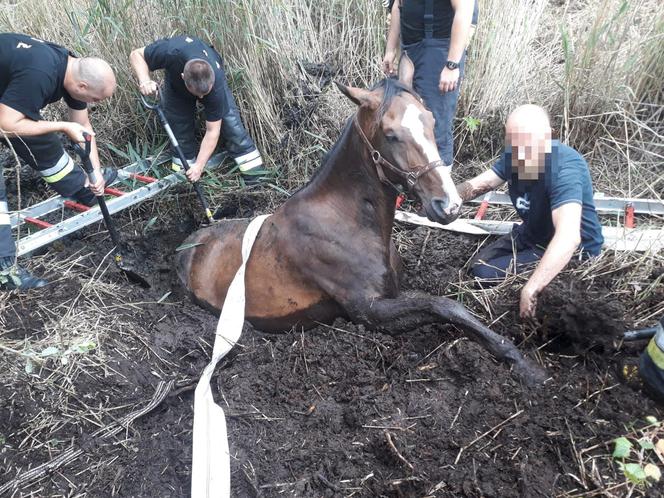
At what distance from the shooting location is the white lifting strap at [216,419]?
252cm

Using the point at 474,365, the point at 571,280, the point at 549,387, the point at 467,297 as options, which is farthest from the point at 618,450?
the point at 467,297

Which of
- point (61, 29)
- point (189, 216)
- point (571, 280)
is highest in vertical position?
point (61, 29)

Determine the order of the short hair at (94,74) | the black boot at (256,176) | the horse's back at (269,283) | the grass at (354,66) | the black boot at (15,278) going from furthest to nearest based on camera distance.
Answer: the black boot at (256,176), the grass at (354,66), the short hair at (94,74), the black boot at (15,278), the horse's back at (269,283)

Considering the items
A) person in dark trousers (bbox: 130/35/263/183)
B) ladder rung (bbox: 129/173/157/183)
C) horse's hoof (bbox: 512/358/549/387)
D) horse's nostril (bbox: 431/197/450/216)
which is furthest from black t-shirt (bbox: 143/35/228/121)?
horse's hoof (bbox: 512/358/549/387)

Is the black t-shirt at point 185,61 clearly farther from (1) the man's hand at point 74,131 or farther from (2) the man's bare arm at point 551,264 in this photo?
(2) the man's bare arm at point 551,264

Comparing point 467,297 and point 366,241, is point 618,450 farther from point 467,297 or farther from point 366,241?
point 366,241

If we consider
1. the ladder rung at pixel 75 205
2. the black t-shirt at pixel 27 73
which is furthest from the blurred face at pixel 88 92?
the ladder rung at pixel 75 205

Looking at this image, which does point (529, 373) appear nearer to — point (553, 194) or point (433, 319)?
point (433, 319)

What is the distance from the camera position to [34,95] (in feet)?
13.1

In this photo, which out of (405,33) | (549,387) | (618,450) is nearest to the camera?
(618,450)

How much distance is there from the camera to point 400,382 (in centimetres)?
290

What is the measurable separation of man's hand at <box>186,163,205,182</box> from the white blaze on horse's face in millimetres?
2302

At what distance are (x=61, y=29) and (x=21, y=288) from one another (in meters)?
3.60

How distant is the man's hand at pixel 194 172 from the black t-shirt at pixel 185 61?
1.41 feet
